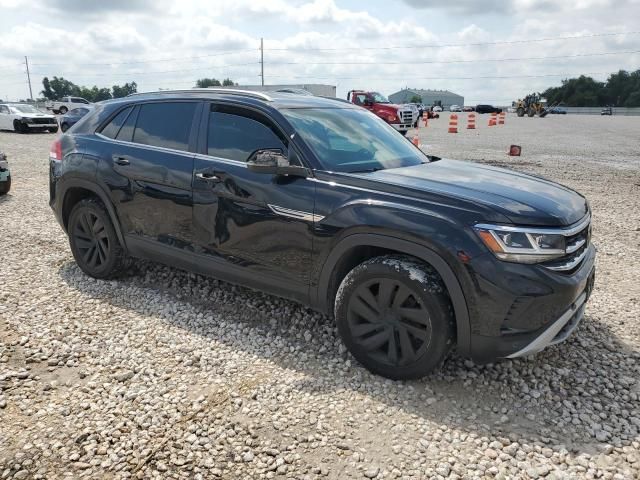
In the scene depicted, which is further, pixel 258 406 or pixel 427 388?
pixel 427 388

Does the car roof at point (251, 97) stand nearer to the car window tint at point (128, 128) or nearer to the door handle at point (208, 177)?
the car window tint at point (128, 128)

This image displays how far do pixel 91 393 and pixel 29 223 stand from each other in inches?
199

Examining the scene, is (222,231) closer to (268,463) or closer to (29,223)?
(268,463)

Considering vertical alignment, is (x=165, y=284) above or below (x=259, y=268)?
below

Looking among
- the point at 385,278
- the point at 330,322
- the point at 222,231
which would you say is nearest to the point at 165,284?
the point at 222,231

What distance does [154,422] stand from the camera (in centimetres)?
292

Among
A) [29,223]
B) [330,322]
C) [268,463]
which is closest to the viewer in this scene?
[268,463]

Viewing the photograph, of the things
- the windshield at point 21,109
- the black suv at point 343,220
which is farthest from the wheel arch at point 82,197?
the windshield at point 21,109

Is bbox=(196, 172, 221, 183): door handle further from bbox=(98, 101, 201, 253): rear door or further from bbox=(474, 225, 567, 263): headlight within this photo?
bbox=(474, 225, 567, 263): headlight

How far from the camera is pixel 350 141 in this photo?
13.1ft

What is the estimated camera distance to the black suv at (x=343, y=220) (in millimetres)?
2943

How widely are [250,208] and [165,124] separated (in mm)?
1308

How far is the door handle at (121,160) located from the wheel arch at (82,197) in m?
0.34

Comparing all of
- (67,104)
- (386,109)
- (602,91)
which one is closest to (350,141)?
(386,109)
